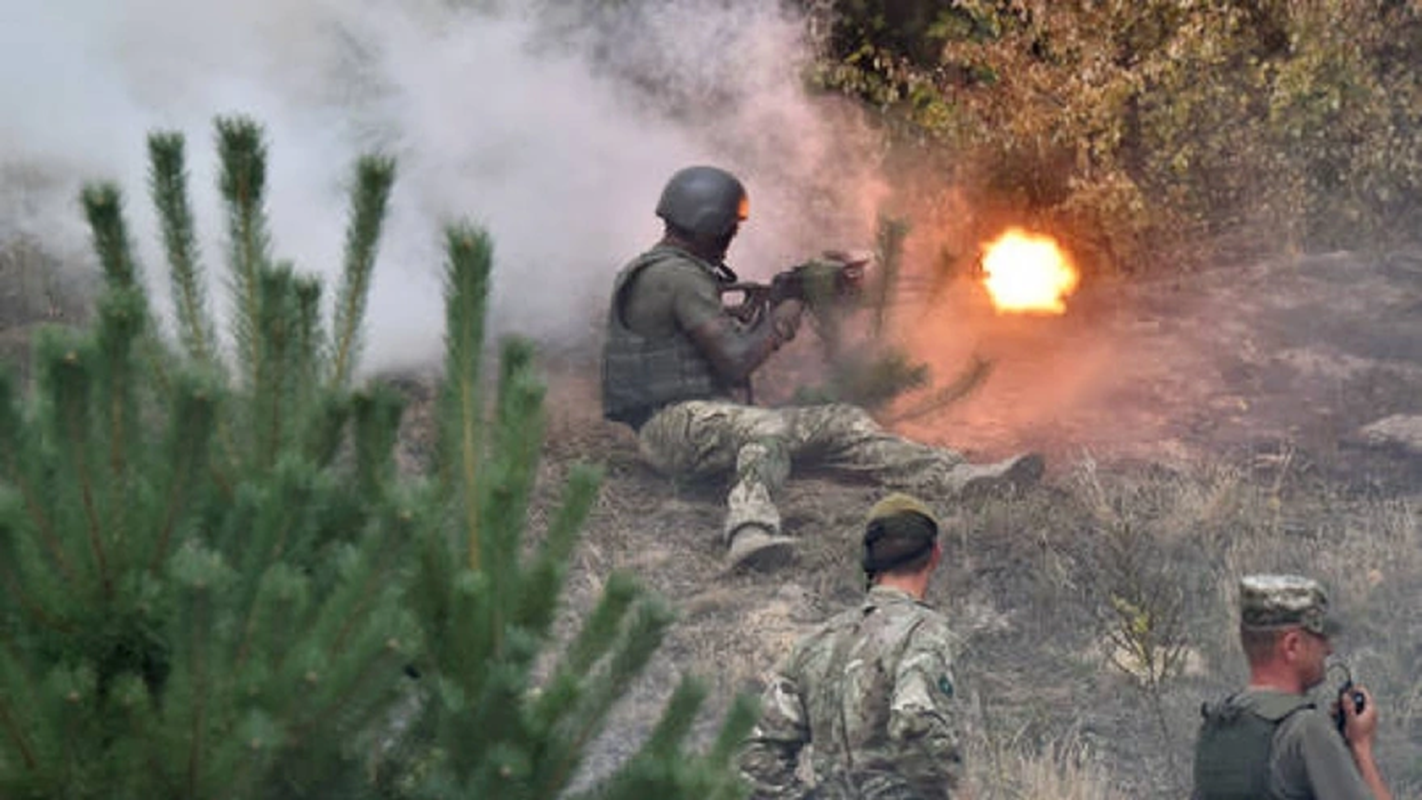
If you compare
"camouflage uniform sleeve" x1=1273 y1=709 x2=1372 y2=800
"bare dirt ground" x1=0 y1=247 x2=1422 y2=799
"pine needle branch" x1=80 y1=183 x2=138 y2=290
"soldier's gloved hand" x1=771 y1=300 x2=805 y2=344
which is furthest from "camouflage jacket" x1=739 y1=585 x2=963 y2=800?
"soldier's gloved hand" x1=771 y1=300 x2=805 y2=344

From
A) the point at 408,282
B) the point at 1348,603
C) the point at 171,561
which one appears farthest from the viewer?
the point at 408,282

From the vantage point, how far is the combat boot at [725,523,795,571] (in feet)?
29.1

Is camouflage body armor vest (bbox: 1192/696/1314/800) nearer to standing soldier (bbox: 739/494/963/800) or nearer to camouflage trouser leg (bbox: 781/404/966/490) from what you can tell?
standing soldier (bbox: 739/494/963/800)

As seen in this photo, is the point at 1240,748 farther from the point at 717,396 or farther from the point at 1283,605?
the point at 717,396

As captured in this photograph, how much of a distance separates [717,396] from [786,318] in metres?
0.56

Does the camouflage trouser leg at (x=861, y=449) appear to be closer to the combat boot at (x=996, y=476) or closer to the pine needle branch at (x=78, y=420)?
the combat boot at (x=996, y=476)

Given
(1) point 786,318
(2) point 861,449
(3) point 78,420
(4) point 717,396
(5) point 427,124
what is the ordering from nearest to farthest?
(3) point 78,420 < (1) point 786,318 < (4) point 717,396 < (2) point 861,449 < (5) point 427,124

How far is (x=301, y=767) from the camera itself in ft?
10.3

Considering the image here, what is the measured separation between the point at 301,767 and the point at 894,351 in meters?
7.28

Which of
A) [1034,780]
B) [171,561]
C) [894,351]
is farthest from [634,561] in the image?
[171,561]

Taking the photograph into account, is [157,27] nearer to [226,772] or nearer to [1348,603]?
[1348,603]

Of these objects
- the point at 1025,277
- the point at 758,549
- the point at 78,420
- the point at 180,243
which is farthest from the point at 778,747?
the point at 1025,277

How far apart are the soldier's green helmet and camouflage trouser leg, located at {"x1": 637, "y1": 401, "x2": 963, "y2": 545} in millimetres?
792

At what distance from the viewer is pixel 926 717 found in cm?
501
